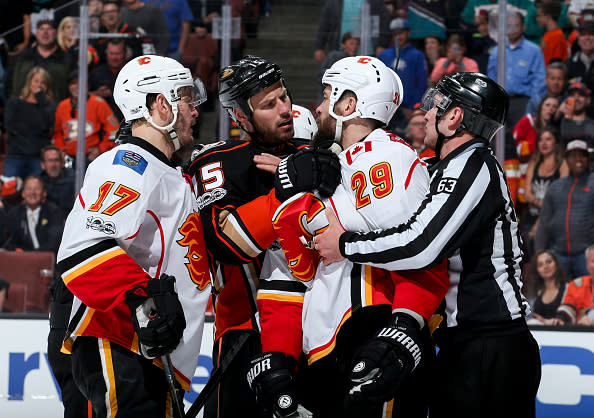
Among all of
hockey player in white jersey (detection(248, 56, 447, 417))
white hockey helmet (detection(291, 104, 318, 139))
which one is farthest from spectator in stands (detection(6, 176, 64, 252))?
hockey player in white jersey (detection(248, 56, 447, 417))

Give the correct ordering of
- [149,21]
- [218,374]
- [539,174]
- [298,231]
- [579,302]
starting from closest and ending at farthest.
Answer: [298,231] → [218,374] → [579,302] → [539,174] → [149,21]

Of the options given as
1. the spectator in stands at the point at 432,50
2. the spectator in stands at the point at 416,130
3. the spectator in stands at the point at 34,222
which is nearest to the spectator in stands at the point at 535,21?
the spectator in stands at the point at 432,50

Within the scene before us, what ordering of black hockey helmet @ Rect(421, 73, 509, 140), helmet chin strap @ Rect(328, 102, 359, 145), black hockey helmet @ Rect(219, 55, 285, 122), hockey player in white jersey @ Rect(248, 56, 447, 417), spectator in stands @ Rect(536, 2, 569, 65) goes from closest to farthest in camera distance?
hockey player in white jersey @ Rect(248, 56, 447, 417) < black hockey helmet @ Rect(421, 73, 509, 140) < helmet chin strap @ Rect(328, 102, 359, 145) < black hockey helmet @ Rect(219, 55, 285, 122) < spectator in stands @ Rect(536, 2, 569, 65)

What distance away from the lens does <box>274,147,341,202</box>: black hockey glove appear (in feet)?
8.38

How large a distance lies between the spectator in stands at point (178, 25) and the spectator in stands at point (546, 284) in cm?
244

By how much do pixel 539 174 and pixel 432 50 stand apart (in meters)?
0.98

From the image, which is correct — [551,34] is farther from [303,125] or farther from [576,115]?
[303,125]

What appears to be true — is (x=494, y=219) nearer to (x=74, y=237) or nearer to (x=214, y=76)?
(x=74, y=237)

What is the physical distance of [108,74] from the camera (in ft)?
16.8

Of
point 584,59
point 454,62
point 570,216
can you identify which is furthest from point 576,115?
point 454,62

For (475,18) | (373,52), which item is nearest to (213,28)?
(373,52)

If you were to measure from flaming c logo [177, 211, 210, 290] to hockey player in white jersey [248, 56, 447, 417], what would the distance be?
22cm

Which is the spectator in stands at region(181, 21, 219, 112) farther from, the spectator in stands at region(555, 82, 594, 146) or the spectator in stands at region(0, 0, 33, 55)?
the spectator in stands at region(555, 82, 594, 146)

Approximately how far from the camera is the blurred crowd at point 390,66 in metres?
4.96
